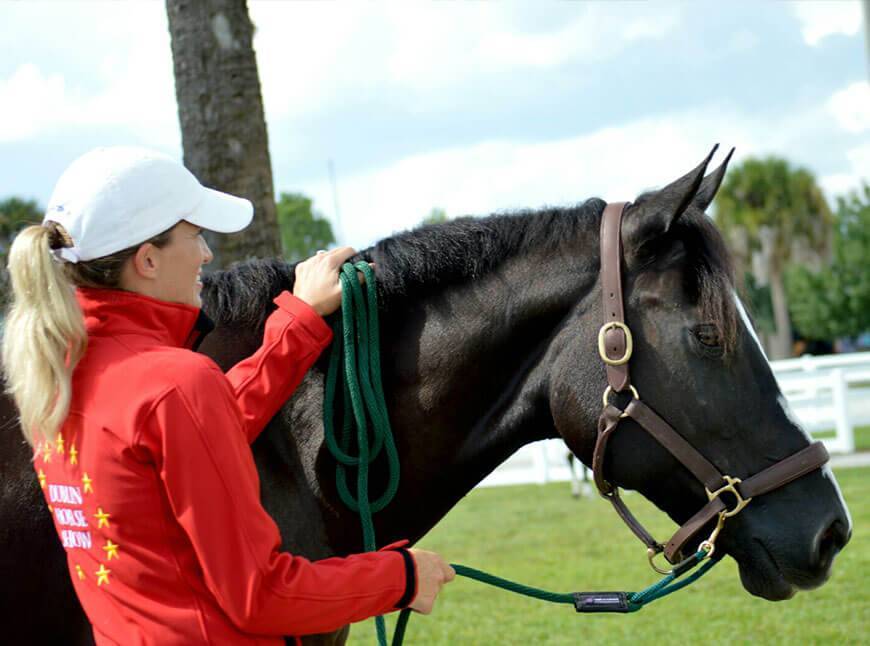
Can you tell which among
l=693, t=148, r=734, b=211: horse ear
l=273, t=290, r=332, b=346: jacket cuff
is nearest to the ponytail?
l=273, t=290, r=332, b=346: jacket cuff

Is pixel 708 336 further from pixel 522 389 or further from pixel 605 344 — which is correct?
pixel 522 389

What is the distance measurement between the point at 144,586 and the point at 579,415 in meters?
1.23

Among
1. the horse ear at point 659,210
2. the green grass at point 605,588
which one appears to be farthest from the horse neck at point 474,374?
the green grass at point 605,588

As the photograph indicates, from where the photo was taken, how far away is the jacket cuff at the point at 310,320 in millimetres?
2500

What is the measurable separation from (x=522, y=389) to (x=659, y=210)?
61 centimetres

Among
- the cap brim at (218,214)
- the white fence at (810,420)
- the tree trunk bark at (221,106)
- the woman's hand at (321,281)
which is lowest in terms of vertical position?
the white fence at (810,420)

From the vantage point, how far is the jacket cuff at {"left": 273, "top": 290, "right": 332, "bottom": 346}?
2500 mm

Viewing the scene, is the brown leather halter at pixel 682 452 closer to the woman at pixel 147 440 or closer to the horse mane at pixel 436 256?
the horse mane at pixel 436 256

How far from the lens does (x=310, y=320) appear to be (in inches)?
98.7

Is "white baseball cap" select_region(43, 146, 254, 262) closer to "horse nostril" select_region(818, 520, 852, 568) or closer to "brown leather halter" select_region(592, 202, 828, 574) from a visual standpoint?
"brown leather halter" select_region(592, 202, 828, 574)

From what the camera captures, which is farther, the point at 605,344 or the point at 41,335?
the point at 605,344

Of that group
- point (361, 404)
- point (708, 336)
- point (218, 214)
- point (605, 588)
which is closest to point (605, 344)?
point (708, 336)

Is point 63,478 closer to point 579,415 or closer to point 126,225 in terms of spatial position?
point 126,225

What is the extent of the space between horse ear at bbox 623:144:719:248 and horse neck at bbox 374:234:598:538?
0.42ft
